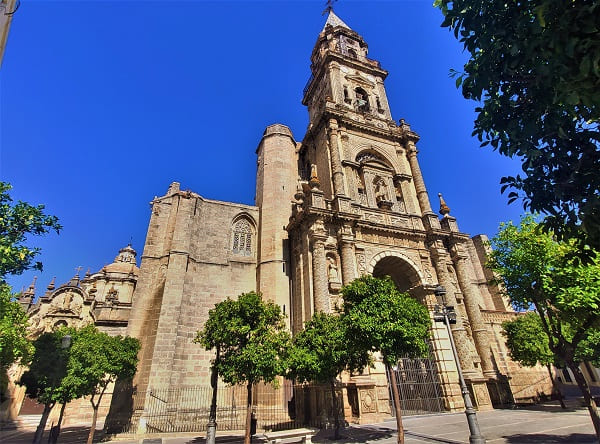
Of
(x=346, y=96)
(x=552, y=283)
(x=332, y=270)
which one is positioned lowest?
(x=552, y=283)

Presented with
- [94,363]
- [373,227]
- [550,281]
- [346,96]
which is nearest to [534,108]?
[550,281]

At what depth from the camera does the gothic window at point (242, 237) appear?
21.1m

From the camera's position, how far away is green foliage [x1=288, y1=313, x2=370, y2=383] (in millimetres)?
10883

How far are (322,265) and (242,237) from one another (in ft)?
26.2

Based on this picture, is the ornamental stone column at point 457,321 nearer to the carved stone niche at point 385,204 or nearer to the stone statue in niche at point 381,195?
the carved stone niche at point 385,204

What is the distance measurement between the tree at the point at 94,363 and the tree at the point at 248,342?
5.49m

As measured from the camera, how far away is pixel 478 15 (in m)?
5.27

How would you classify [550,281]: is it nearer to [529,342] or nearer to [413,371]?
[413,371]

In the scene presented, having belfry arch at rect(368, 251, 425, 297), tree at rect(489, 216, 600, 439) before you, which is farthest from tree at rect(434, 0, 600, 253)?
belfry arch at rect(368, 251, 425, 297)

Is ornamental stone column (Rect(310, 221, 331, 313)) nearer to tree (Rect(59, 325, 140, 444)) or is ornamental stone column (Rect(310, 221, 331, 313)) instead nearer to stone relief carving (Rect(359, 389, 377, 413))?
stone relief carving (Rect(359, 389, 377, 413))

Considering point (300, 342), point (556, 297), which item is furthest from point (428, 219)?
point (300, 342)

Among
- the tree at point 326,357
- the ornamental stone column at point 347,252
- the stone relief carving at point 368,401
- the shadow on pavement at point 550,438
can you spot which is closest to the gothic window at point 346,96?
the ornamental stone column at point 347,252

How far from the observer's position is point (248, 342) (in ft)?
33.8

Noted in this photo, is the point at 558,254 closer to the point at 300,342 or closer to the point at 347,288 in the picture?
the point at 347,288
